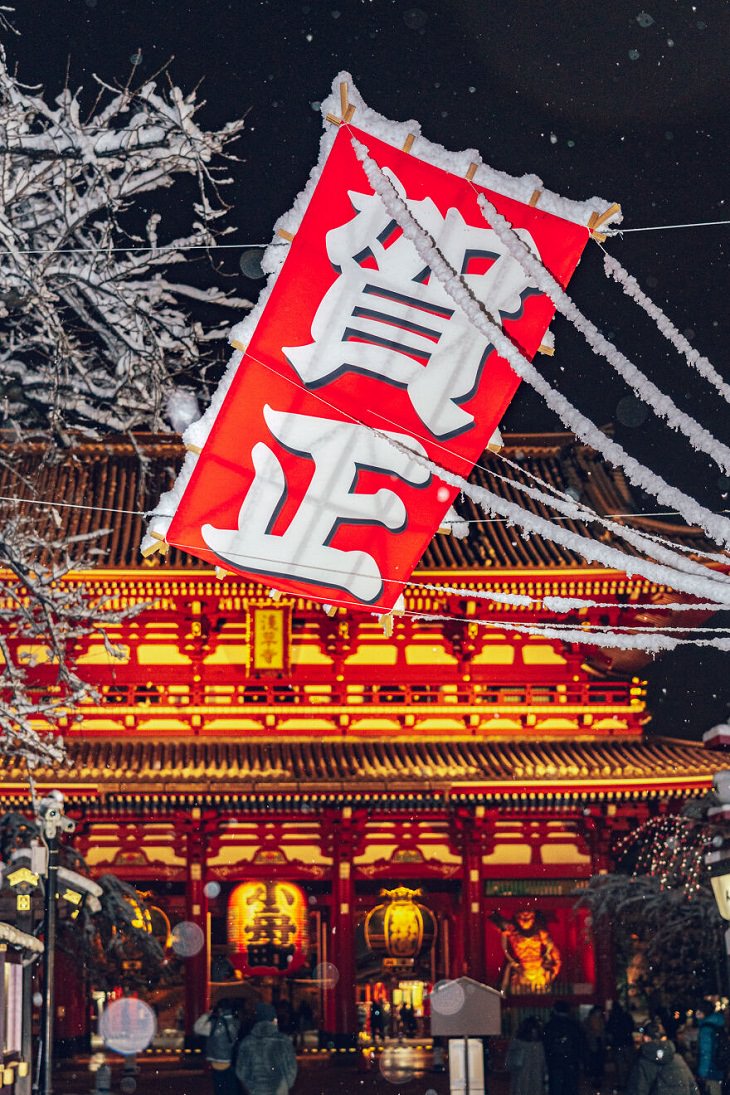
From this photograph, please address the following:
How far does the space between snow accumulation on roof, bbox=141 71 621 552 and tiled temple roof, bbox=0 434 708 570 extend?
13133mm

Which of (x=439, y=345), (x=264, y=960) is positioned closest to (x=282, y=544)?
(x=439, y=345)

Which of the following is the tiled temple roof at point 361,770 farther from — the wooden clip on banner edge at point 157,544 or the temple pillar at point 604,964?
the wooden clip on banner edge at point 157,544

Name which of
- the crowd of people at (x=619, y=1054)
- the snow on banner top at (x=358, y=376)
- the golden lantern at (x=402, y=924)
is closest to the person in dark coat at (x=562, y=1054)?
the crowd of people at (x=619, y=1054)

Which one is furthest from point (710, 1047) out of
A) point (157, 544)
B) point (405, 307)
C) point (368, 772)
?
point (405, 307)

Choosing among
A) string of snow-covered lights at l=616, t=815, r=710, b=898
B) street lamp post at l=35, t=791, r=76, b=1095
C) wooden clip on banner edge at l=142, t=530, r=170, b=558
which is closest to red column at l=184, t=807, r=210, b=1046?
string of snow-covered lights at l=616, t=815, r=710, b=898

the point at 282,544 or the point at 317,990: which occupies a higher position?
A: the point at 282,544

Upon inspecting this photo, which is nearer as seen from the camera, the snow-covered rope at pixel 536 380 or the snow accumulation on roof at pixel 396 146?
the snow-covered rope at pixel 536 380

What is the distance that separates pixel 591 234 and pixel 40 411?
187 inches

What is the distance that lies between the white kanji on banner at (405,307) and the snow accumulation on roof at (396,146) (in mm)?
213

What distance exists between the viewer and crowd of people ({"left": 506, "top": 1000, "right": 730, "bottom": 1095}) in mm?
12078

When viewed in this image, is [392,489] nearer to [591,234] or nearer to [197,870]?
[591,234]

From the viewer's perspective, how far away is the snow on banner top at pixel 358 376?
22.6 feet

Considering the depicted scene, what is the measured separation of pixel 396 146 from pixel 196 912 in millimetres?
15986

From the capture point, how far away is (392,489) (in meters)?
7.21
